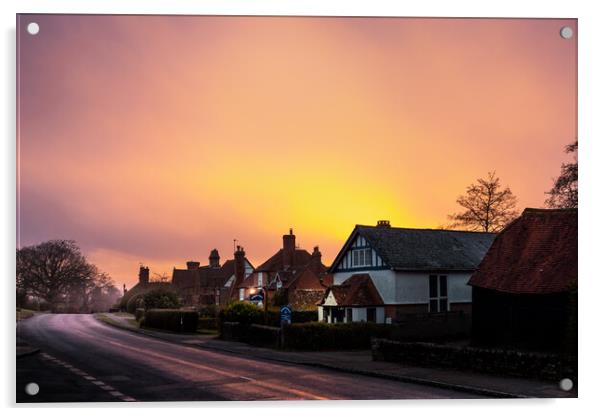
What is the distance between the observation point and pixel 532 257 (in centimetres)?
2005

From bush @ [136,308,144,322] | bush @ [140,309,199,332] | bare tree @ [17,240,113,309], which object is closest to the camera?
bare tree @ [17,240,113,309]

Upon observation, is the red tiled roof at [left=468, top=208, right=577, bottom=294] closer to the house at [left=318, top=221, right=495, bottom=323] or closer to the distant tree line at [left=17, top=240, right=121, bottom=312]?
the house at [left=318, top=221, right=495, bottom=323]

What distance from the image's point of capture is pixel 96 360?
47.0ft

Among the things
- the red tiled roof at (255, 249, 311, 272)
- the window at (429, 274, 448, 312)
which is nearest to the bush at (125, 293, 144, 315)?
the red tiled roof at (255, 249, 311, 272)

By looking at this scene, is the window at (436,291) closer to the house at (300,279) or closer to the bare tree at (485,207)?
the bare tree at (485,207)

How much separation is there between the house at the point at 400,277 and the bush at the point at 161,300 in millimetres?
15682

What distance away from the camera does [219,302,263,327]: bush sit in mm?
33188

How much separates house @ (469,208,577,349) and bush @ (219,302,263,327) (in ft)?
45.5

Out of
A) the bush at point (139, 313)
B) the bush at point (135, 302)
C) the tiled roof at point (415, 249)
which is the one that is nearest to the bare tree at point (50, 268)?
the tiled roof at point (415, 249)

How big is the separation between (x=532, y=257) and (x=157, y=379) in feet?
39.1

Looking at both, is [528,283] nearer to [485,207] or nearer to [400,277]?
[485,207]

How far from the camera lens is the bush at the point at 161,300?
4234cm
